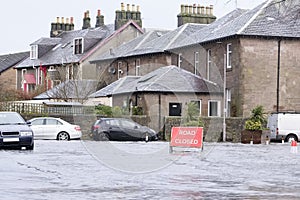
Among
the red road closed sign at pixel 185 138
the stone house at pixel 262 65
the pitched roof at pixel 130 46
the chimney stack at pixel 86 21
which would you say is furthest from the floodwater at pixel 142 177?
the chimney stack at pixel 86 21

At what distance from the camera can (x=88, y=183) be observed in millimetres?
17062

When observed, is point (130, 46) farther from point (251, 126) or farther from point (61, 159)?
point (61, 159)

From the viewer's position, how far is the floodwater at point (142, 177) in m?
15.1

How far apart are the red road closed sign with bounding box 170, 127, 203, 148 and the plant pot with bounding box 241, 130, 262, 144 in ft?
55.8

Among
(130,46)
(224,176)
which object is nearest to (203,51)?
(130,46)

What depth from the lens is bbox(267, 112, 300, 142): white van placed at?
158 feet

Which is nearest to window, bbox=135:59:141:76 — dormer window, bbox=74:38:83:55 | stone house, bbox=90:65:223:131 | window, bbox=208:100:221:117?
stone house, bbox=90:65:223:131

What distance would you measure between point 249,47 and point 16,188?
40.0 meters

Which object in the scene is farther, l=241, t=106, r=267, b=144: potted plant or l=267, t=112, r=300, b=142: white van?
l=241, t=106, r=267, b=144: potted plant

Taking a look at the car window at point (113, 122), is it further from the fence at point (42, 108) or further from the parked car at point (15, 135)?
the parked car at point (15, 135)

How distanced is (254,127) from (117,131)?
30.4 ft

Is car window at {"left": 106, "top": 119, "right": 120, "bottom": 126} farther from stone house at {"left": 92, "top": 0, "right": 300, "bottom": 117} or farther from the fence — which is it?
the fence

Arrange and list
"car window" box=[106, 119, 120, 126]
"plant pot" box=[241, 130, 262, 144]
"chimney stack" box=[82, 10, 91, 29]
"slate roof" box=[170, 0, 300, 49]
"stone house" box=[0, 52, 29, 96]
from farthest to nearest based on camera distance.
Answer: "stone house" box=[0, 52, 29, 96]
"chimney stack" box=[82, 10, 91, 29]
"slate roof" box=[170, 0, 300, 49]
"plant pot" box=[241, 130, 262, 144]
"car window" box=[106, 119, 120, 126]

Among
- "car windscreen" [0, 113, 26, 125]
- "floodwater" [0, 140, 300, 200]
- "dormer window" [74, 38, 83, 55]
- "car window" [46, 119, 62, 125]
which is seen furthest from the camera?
"dormer window" [74, 38, 83, 55]
